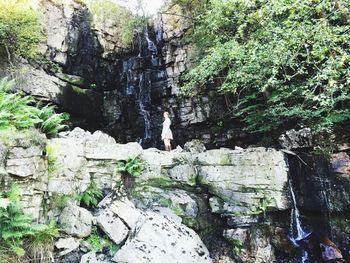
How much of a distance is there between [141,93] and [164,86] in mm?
1220

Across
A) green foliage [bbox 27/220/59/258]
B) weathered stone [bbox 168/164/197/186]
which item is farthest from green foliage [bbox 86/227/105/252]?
weathered stone [bbox 168/164/197/186]

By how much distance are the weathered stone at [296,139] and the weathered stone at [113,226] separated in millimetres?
5821

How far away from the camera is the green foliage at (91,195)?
7.17m

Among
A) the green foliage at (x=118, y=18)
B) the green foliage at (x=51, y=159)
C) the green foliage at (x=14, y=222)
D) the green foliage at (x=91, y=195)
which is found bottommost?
the green foliage at (x=14, y=222)

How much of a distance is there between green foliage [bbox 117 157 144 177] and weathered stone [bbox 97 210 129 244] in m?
1.25

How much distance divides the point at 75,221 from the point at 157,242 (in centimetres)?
180

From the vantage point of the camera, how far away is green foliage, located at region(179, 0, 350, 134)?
6762mm

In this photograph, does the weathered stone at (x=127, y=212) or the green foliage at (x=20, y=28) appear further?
the green foliage at (x=20, y=28)

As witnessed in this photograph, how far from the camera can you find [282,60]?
753 cm

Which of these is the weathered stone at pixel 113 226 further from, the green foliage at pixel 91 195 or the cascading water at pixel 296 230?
the cascading water at pixel 296 230

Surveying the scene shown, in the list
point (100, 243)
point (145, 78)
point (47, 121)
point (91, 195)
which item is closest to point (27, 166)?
point (47, 121)

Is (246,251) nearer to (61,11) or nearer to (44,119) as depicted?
(44,119)

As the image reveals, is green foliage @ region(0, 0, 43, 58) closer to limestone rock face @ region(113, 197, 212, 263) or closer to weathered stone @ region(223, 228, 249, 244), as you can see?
limestone rock face @ region(113, 197, 212, 263)

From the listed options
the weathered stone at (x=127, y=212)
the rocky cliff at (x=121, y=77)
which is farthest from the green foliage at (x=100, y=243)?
the rocky cliff at (x=121, y=77)
